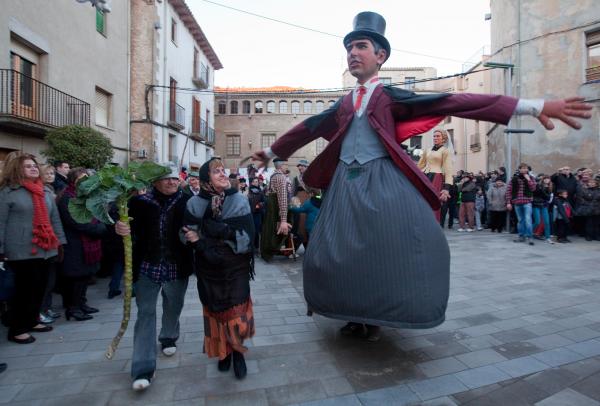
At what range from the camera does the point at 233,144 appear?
36938 millimetres

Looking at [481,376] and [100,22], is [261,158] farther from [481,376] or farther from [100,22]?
[100,22]

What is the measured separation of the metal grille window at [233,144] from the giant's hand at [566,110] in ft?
115

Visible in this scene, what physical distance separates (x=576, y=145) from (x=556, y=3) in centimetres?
516

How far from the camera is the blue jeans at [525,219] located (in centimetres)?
960

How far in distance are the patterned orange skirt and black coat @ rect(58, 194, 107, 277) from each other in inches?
86.5

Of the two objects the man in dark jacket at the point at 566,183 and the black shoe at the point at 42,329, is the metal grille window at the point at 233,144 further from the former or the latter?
the black shoe at the point at 42,329

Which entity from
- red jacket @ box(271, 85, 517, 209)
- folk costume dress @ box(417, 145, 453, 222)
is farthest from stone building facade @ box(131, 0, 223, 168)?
red jacket @ box(271, 85, 517, 209)

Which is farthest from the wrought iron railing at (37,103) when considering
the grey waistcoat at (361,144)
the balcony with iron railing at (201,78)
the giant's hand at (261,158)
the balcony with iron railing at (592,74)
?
Result: the balcony with iron railing at (592,74)

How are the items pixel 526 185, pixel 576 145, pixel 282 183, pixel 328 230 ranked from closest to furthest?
pixel 328 230 → pixel 282 183 → pixel 526 185 → pixel 576 145

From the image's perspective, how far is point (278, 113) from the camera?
36.8 metres

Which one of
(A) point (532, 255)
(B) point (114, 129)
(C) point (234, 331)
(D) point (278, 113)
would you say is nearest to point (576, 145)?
(A) point (532, 255)

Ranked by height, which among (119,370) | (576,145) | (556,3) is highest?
(556,3)

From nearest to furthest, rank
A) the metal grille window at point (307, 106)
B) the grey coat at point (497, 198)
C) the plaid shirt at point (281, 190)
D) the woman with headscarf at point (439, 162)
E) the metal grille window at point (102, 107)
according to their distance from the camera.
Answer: the woman with headscarf at point (439, 162), the plaid shirt at point (281, 190), the grey coat at point (497, 198), the metal grille window at point (102, 107), the metal grille window at point (307, 106)

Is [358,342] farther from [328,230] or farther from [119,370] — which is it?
[119,370]
